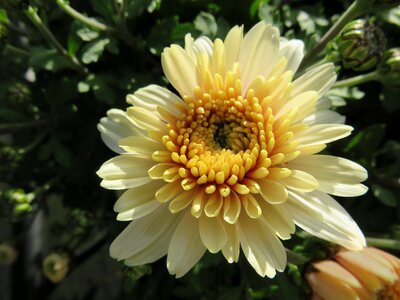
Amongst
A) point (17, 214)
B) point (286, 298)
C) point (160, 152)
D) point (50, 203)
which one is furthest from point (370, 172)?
point (50, 203)

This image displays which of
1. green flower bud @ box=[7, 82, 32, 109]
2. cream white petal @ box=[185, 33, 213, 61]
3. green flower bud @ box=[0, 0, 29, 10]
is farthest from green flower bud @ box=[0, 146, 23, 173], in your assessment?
cream white petal @ box=[185, 33, 213, 61]

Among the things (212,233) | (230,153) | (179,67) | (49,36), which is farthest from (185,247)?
(49,36)

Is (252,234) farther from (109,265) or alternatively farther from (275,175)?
(109,265)

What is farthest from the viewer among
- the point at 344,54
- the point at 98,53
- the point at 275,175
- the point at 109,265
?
the point at 109,265

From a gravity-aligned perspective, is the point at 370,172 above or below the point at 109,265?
below

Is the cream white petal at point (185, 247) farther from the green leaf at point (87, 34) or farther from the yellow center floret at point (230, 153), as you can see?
the green leaf at point (87, 34)

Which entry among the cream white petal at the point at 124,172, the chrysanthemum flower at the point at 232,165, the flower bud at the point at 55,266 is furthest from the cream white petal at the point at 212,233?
the flower bud at the point at 55,266

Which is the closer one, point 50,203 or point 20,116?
point 20,116

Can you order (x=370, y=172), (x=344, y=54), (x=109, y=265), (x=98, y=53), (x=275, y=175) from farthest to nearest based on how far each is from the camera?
(x=109, y=265), (x=370, y=172), (x=98, y=53), (x=344, y=54), (x=275, y=175)
